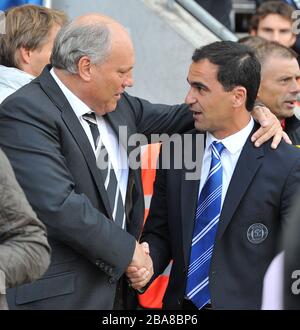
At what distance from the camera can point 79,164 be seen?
382 centimetres

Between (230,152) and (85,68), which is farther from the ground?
(85,68)

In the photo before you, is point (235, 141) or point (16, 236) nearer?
point (16, 236)

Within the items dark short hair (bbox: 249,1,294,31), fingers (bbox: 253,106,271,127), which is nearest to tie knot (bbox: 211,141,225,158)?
fingers (bbox: 253,106,271,127)

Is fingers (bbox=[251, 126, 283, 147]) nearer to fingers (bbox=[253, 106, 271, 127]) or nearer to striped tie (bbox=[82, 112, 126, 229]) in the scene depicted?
fingers (bbox=[253, 106, 271, 127])

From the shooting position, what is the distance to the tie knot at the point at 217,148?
4125 mm

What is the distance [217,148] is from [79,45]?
0.79m

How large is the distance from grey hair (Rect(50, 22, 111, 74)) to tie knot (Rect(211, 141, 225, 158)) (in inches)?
25.7

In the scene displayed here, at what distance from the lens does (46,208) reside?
3664mm

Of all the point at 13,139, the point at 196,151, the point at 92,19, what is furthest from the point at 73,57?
the point at 196,151

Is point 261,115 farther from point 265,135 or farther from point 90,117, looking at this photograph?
point 90,117

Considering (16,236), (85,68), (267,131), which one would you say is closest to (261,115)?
(267,131)

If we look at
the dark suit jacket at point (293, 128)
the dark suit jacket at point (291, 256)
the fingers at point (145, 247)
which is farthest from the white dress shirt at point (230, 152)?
the dark suit jacket at point (291, 256)

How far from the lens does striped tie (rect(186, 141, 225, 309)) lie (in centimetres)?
405
